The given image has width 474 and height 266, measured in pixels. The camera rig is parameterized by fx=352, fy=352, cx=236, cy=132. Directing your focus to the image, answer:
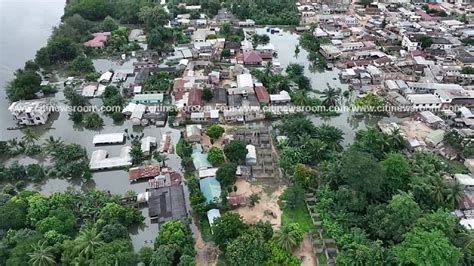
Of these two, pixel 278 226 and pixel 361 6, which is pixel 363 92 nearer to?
pixel 278 226

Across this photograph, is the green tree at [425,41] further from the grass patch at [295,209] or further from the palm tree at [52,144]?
the palm tree at [52,144]

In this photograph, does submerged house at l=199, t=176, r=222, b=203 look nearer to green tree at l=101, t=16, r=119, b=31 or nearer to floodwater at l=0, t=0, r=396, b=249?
floodwater at l=0, t=0, r=396, b=249

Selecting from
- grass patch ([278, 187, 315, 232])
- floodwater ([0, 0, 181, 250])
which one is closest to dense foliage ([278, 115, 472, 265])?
grass patch ([278, 187, 315, 232])

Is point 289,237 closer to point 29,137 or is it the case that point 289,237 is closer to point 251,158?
point 251,158

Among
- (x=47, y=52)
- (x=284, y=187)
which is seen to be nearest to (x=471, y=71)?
(x=284, y=187)

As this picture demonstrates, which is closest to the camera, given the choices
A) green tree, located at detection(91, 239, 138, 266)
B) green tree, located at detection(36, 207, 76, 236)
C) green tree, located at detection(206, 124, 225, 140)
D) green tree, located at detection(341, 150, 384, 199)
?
green tree, located at detection(91, 239, 138, 266)

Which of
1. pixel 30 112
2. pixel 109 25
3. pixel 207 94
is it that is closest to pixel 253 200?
pixel 207 94
